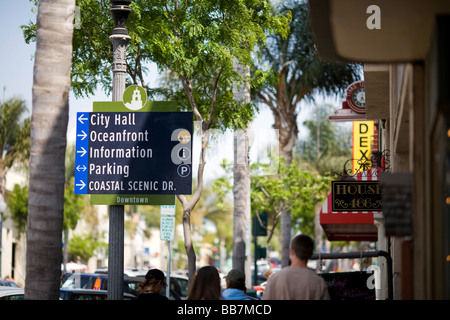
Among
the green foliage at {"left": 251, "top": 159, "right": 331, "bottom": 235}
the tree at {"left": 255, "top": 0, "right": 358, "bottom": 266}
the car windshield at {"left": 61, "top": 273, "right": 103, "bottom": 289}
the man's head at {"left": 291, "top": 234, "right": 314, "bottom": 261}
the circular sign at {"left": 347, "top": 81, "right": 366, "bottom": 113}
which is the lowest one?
the car windshield at {"left": 61, "top": 273, "right": 103, "bottom": 289}

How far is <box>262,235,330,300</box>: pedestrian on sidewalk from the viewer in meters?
6.88

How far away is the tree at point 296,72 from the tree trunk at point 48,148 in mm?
A: 27000

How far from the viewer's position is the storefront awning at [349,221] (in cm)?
1727

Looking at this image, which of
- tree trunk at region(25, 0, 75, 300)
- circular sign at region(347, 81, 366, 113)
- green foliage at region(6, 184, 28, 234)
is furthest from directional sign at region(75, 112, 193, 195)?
green foliage at region(6, 184, 28, 234)

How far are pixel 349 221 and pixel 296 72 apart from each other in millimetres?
17411

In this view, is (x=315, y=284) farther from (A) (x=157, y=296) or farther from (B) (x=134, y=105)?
(B) (x=134, y=105)

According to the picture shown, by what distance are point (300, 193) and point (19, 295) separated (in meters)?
31.2

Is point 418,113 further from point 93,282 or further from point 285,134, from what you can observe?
point 285,134

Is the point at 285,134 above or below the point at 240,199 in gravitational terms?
above

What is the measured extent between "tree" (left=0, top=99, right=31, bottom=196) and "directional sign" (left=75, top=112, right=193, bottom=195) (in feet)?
124

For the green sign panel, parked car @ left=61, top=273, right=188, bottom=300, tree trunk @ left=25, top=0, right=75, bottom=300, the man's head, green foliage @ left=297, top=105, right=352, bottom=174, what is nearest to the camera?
the man's head

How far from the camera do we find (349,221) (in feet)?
65.5

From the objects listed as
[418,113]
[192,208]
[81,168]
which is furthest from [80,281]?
[418,113]

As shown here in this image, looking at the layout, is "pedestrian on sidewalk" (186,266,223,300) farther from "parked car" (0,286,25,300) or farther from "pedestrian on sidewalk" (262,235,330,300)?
"parked car" (0,286,25,300)
